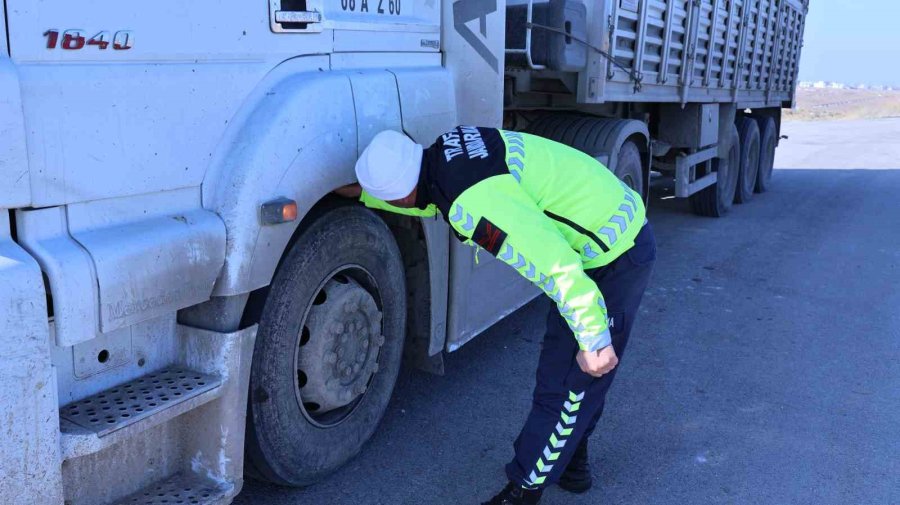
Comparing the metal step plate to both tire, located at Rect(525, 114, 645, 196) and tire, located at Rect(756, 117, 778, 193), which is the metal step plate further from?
tire, located at Rect(756, 117, 778, 193)

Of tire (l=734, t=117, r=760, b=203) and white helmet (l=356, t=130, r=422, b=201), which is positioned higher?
white helmet (l=356, t=130, r=422, b=201)

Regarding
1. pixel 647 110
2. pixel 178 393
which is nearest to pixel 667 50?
pixel 647 110

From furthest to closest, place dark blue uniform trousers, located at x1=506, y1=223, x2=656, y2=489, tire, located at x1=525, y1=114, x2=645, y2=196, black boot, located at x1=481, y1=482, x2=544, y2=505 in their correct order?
tire, located at x1=525, y1=114, x2=645, y2=196, black boot, located at x1=481, y1=482, x2=544, y2=505, dark blue uniform trousers, located at x1=506, y1=223, x2=656, y2=489

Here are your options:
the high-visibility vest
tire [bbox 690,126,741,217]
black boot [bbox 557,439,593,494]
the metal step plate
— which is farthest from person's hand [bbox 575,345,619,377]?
tire [bbox 690,126,741,217]

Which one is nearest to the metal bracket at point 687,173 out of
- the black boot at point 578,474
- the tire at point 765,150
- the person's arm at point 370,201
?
the tire at point 765,150

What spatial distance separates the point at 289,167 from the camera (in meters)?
2.50

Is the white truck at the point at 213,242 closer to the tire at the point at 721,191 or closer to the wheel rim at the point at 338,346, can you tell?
the wheel rim at the point at 338,346

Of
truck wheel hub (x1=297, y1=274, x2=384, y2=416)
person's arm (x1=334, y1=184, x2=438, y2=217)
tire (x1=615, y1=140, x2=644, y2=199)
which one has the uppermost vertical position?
person's arm (x1=334, y1=184, x2=438, y2=217)

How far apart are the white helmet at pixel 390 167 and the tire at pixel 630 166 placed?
330 cm

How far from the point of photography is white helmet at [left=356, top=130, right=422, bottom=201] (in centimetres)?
252

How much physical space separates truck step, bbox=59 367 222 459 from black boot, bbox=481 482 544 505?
3.81ft

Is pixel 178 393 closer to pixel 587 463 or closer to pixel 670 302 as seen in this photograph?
pixel 587 463

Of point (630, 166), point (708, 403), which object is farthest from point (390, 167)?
point (630, 166)

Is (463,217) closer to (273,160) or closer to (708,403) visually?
(273,160)
